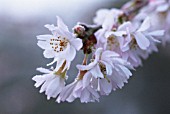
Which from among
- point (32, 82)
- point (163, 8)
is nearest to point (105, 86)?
point (163, 8)

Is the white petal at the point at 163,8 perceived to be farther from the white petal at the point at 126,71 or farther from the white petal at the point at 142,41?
the white petal at the point at 126,71

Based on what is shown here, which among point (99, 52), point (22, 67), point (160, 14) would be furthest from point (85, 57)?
point (22, 67)

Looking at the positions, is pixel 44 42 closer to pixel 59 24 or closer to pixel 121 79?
pixel 59 24

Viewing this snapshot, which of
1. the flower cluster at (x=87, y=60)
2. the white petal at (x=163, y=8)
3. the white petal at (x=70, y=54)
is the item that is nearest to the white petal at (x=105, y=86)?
the flower cluster at (x=87, y=60)

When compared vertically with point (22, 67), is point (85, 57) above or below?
above

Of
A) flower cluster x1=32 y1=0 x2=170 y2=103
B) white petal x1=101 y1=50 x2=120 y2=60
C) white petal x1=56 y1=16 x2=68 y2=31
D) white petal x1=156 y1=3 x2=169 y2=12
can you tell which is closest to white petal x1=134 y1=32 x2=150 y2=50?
flower cluster x1=32 y1=0 x2=170 y2=103

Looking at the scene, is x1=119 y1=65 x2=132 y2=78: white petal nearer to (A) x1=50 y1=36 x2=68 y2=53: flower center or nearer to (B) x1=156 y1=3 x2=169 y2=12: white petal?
(A) x1=50 y1=36 x2=68 y2=53: flower center
